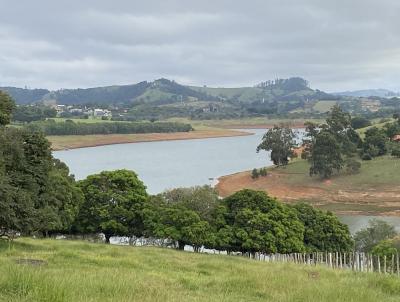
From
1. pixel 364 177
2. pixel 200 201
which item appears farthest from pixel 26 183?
pixel 364 177

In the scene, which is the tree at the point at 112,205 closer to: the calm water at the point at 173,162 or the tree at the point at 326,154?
the calm water at the point at 173,162

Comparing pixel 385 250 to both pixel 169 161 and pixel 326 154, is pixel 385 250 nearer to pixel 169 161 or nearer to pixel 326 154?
pixel 326 154

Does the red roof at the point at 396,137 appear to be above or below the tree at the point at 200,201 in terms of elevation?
above

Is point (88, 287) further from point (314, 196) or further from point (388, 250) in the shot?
point (314, 196)

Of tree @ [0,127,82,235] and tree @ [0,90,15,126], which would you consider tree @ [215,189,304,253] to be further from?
tree @ [0,90,15,126]

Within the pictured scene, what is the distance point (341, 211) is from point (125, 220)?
3787 cm

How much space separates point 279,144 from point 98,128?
292 ft

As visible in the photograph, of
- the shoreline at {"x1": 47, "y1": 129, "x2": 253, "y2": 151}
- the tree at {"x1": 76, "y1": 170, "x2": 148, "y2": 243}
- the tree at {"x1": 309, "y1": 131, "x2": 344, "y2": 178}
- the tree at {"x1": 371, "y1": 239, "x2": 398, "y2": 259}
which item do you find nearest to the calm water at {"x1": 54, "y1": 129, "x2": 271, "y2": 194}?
the shoreline at {"x1": 47, "y1": 129, "x2": 253, "y2": 151}

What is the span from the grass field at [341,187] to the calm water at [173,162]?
180 inches

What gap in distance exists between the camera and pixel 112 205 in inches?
1501

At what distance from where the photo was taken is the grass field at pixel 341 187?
70.4m

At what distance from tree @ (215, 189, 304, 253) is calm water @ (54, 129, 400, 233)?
21990mm

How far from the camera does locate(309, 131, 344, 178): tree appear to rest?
265 feet

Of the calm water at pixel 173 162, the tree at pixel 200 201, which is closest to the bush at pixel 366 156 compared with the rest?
the calm water at pixel 173 162
